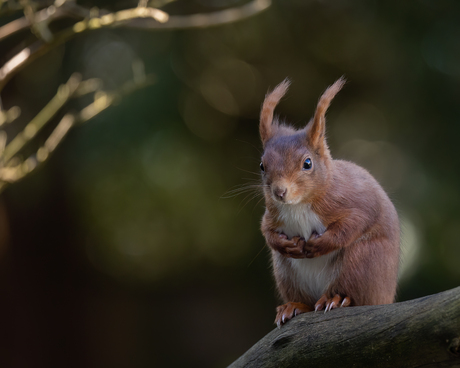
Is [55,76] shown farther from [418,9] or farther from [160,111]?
[418,9]

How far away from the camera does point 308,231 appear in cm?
214

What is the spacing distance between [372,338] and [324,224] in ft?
1.77

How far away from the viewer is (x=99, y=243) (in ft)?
19.7

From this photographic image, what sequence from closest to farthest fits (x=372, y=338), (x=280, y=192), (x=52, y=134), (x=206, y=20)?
1. (x=372, y=338)
2. (x=280, y=192)
3. (x=206, y=20)
4. (x=52, y=134)

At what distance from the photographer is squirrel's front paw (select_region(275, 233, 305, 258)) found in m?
2.03

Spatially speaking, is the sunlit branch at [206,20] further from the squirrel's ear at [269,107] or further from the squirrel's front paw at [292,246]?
the squirrel's front paw at [292,246]

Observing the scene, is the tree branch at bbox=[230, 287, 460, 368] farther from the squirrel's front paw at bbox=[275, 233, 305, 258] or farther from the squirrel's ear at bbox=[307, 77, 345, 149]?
the squirrel's ear at bbox=[307, 77, 345, 149]

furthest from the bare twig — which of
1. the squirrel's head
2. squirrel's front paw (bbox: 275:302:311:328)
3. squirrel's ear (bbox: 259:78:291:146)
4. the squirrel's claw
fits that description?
the squirrel's claw

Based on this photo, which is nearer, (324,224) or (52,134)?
(324,224)

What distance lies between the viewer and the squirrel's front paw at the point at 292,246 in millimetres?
2033

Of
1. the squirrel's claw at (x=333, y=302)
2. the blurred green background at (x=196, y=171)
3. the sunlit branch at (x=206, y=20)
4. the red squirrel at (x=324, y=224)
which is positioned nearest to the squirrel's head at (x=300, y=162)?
the red squirrel at (x=324, y=224)

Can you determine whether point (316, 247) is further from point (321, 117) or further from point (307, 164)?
point (321, 117)

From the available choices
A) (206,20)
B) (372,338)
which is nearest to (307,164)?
(372,338)

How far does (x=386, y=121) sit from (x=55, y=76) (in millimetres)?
3599
